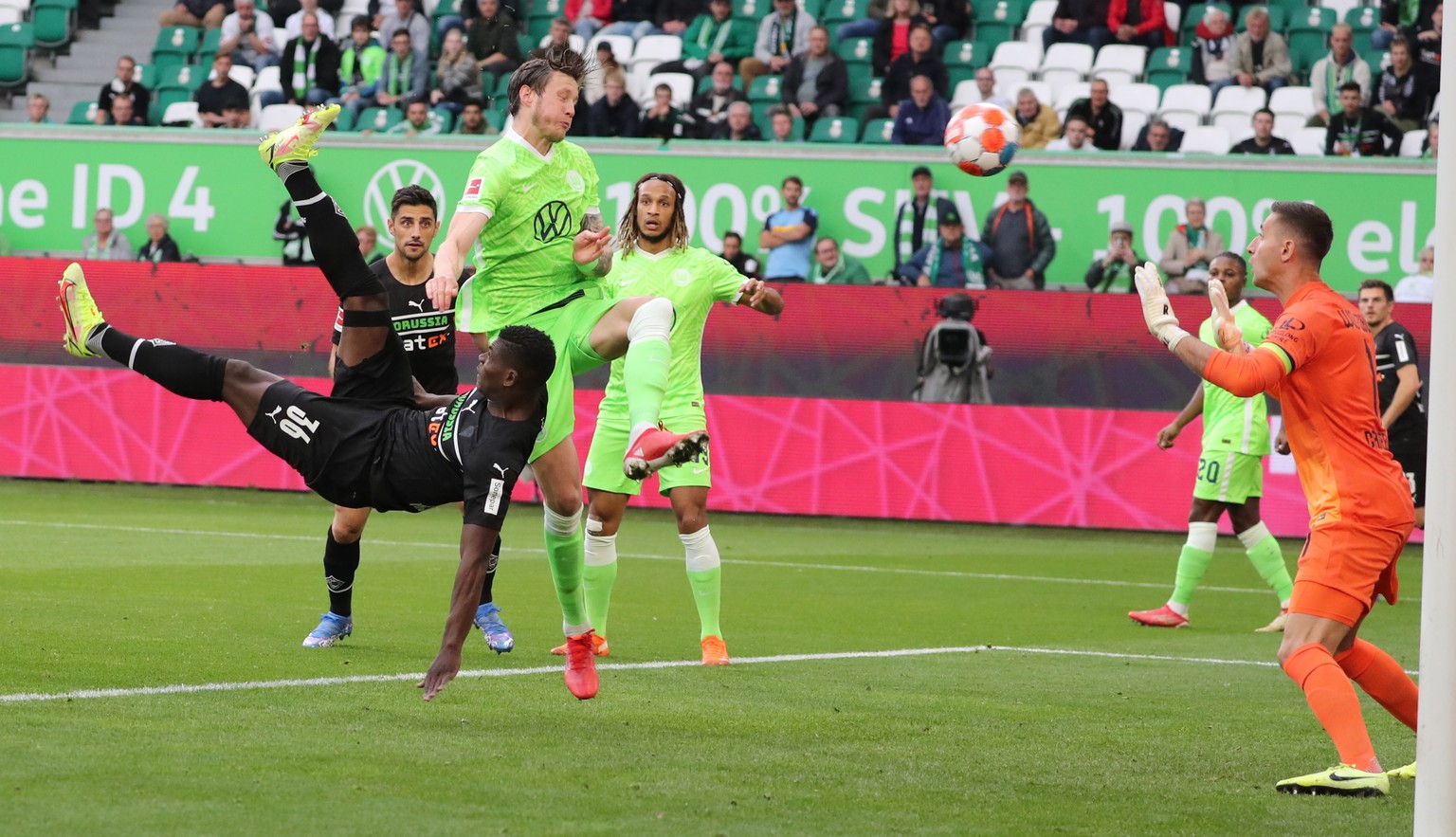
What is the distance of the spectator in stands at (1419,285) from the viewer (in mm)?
17353

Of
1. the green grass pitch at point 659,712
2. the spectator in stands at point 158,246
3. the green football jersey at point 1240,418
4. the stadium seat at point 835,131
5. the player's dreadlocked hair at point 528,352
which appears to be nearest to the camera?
the green grass pitch at point 659,712

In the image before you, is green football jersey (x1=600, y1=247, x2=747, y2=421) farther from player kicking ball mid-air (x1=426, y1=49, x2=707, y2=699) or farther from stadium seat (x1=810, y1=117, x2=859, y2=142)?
stadium seat (x1=810, y1=117, x2=859, y2=142)

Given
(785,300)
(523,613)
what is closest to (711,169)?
(785,300)

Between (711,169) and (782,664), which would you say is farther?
(711,169)

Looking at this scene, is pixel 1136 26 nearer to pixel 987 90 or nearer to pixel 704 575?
pixel 987 90

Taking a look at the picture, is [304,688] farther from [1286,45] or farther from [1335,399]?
[1286,45]

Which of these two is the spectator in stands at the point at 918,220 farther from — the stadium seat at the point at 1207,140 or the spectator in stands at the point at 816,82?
the stadium seat at the point at 1207,140

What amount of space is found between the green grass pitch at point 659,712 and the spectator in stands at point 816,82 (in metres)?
8.22

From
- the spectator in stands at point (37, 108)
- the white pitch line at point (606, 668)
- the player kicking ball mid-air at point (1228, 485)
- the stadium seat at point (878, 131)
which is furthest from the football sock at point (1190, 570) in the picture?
the spectator in stands at point (37, 108)

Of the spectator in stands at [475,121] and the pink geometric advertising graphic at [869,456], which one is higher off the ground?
the spectator in stands at [475,121]

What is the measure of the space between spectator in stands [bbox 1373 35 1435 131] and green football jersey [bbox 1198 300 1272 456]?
827 centimetres

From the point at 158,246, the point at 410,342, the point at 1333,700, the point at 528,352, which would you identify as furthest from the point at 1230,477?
the point at 158,246

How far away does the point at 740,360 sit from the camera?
719 inches

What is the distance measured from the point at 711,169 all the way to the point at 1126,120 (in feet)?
14.8
